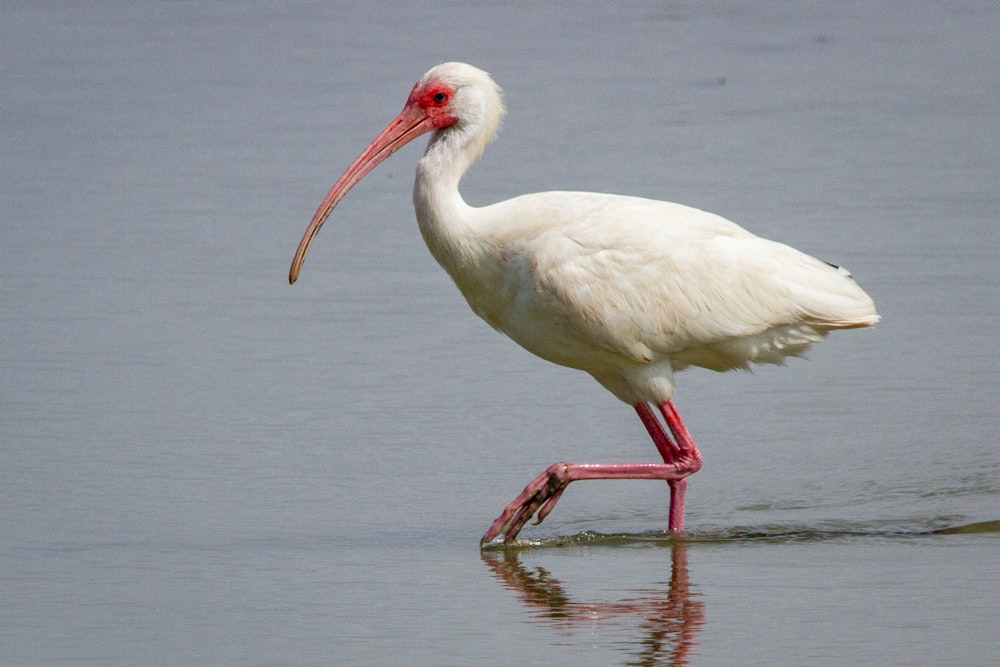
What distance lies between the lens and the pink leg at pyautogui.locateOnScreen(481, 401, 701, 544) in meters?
8.98

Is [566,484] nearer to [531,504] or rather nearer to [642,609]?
[531,504]

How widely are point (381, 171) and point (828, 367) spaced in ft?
16.6

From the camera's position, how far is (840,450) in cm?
1043

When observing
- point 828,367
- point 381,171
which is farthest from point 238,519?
point 381,171

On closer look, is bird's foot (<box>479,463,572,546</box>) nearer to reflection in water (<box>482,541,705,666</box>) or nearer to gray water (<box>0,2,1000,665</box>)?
gray water (<box>0,2,1000,665</box>)

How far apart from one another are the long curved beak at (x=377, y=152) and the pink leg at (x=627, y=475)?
1.68 metres

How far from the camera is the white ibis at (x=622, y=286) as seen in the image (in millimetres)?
9289

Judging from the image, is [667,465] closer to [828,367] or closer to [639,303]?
[639,303]

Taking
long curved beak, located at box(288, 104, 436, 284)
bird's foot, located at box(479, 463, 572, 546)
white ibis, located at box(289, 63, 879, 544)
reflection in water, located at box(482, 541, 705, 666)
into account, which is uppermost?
long curved beak, located at box(288, 104, 436, 284)

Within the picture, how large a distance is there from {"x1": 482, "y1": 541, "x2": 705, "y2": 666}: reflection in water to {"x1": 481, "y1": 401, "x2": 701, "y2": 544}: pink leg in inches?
12.5

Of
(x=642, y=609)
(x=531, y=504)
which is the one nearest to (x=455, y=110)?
(x=531, y=504)

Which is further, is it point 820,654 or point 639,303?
point 639,303

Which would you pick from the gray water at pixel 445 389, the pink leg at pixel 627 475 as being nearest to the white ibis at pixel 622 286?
the pink leg at pixel 627 475

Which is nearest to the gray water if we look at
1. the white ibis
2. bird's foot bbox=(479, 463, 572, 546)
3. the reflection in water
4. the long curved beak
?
the reflection in water
